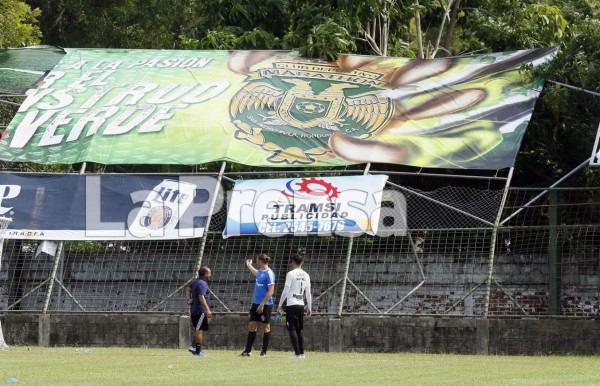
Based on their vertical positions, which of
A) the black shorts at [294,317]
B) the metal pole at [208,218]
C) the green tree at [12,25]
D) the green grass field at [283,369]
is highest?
the green tree at [12,25]

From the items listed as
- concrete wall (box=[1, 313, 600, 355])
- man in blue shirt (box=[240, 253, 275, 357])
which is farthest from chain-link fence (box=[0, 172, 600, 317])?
man in blue shirt (box=[240, 253, 275, 357])

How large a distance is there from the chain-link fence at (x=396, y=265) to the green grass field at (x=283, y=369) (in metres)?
2.31

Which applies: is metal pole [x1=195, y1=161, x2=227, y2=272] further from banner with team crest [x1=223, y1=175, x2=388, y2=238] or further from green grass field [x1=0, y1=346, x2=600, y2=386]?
green grass field [x1=0, y1=346, x2=600, y2=386]

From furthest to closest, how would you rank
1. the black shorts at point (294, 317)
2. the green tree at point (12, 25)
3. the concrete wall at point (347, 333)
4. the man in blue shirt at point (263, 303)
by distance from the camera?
the green tree at point (12, 25)
the concrete wall at point (347, 333)
the man in blue shirt at point (263, 303)
the black shorts at point (294, 317)

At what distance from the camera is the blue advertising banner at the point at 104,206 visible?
21.5 m

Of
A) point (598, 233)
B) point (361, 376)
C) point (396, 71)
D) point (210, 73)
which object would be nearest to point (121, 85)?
point (210, 73)

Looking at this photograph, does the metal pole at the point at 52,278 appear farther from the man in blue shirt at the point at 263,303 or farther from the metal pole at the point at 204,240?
the man in blue shirt at the point at 263,303

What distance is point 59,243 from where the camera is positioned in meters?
21.7

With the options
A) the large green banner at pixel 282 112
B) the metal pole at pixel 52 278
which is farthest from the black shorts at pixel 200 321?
the large green banner at pixel 282 112

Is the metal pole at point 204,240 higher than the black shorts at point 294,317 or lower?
higher

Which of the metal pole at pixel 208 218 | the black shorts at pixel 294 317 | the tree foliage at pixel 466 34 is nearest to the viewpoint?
the black shorts at pixel 294 317

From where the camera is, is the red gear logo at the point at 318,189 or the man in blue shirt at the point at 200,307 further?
the red gear logo at the point at 318,189

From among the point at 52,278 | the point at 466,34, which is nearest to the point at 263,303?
the point at 52,278

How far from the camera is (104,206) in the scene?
21.9 meters
